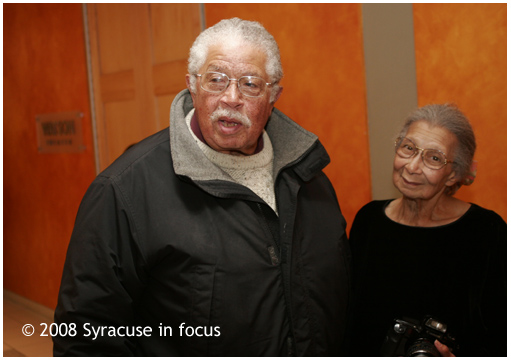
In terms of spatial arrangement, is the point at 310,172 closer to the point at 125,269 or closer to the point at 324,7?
the point at 125,269

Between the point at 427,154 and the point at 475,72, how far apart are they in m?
0.54

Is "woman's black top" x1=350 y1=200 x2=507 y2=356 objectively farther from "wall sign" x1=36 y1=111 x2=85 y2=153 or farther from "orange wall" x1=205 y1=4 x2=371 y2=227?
"wall sign" x1=36 y1=111 x2=85 y2=153

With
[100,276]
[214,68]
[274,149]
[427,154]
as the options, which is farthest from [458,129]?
[100,276]

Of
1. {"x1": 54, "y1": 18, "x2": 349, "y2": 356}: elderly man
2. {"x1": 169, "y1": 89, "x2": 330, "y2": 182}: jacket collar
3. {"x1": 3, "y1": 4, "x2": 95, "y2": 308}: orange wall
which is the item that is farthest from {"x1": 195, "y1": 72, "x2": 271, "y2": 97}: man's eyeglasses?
{"x1": 3, "y1": 4, "x2": 95, "y2": 308}: orange wall

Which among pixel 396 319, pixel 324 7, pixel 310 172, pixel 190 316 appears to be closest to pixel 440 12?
pixel 324 7

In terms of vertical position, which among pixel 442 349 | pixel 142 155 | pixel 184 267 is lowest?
pixel 442 349

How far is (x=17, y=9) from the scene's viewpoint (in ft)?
15.9

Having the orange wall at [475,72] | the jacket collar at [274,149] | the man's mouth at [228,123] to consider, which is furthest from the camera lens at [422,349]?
the man's mouth at [228,123]

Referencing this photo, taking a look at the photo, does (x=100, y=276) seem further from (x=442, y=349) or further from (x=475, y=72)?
(x=475, y=72)

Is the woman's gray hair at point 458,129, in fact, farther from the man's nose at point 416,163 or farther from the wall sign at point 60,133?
the wall sign at point 60,133

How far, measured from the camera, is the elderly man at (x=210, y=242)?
1312 mm

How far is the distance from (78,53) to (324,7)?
2.49 meters

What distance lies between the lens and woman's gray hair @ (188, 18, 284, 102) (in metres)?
1.47

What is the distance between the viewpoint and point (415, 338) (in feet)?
5.17
